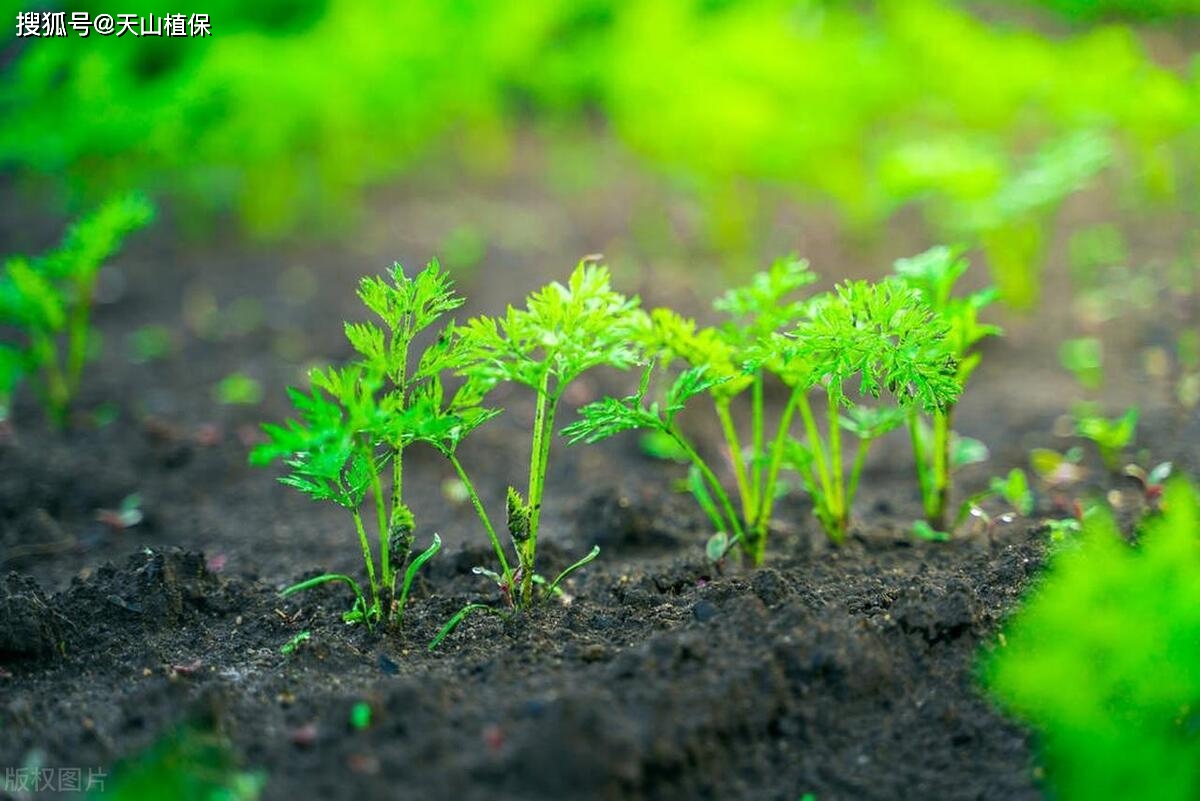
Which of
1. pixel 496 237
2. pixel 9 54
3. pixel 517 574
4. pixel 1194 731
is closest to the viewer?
pixel 1194 731

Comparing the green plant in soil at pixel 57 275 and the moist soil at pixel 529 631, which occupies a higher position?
the green plant in soil at pixel 57 275

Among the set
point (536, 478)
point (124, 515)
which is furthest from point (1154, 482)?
point (124, 515)

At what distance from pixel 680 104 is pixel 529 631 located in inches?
135

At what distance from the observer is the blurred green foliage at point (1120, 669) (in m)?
1.60

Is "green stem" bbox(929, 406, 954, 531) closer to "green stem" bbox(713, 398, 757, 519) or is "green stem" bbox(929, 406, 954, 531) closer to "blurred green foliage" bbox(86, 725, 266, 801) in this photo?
"green stem" bbox(713, 398, 757, 519)

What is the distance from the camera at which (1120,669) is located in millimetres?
1683

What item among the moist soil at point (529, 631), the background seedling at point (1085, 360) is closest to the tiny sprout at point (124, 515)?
the moist soil at point (529, 631)

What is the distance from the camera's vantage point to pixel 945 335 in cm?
215

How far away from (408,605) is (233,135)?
366 cm

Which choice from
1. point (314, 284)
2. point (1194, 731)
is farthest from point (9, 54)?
point (1194, 731)

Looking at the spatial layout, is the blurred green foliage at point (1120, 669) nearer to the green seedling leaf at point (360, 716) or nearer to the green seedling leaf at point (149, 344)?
the green seedling leaf at point (360, 716)

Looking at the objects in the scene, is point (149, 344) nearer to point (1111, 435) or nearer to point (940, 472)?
point (940, 472)

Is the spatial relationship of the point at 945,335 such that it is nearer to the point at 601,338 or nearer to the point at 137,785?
the point at 601,338

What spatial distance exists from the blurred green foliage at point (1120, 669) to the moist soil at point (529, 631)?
0.19 m
